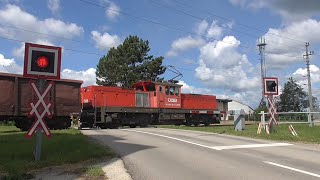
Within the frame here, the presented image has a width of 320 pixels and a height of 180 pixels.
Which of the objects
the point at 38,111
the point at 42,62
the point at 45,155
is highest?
the point at 42,62

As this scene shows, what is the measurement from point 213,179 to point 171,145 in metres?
7.12

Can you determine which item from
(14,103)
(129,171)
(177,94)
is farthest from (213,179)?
(177,94)

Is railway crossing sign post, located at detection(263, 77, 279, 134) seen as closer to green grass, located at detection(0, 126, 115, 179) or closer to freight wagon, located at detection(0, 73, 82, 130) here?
green grass, located at detection(0, 126, 115, 179)

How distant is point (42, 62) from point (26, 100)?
14.5 m

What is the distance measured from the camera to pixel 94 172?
9.51m

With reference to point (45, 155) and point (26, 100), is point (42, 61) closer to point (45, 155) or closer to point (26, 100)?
point (45, 155)

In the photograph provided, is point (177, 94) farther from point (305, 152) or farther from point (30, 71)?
point (30, 71)

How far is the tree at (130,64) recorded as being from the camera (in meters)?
67.7

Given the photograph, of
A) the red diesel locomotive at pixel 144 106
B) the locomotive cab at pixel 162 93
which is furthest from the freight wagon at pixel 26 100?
the locomotive cab at pixel 162 93

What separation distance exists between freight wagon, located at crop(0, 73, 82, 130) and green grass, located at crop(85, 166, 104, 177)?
13.7 metres

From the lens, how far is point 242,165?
1095cm

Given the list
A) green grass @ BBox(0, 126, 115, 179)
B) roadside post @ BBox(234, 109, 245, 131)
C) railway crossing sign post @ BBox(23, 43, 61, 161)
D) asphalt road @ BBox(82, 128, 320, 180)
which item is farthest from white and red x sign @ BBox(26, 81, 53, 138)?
roadside post @ BBox(234, 109, 245, 131)

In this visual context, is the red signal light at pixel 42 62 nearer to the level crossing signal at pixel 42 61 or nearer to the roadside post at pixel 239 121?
the level crossing signal at pixel 42 61

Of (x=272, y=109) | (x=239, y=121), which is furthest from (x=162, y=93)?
(x=272, y=109)
